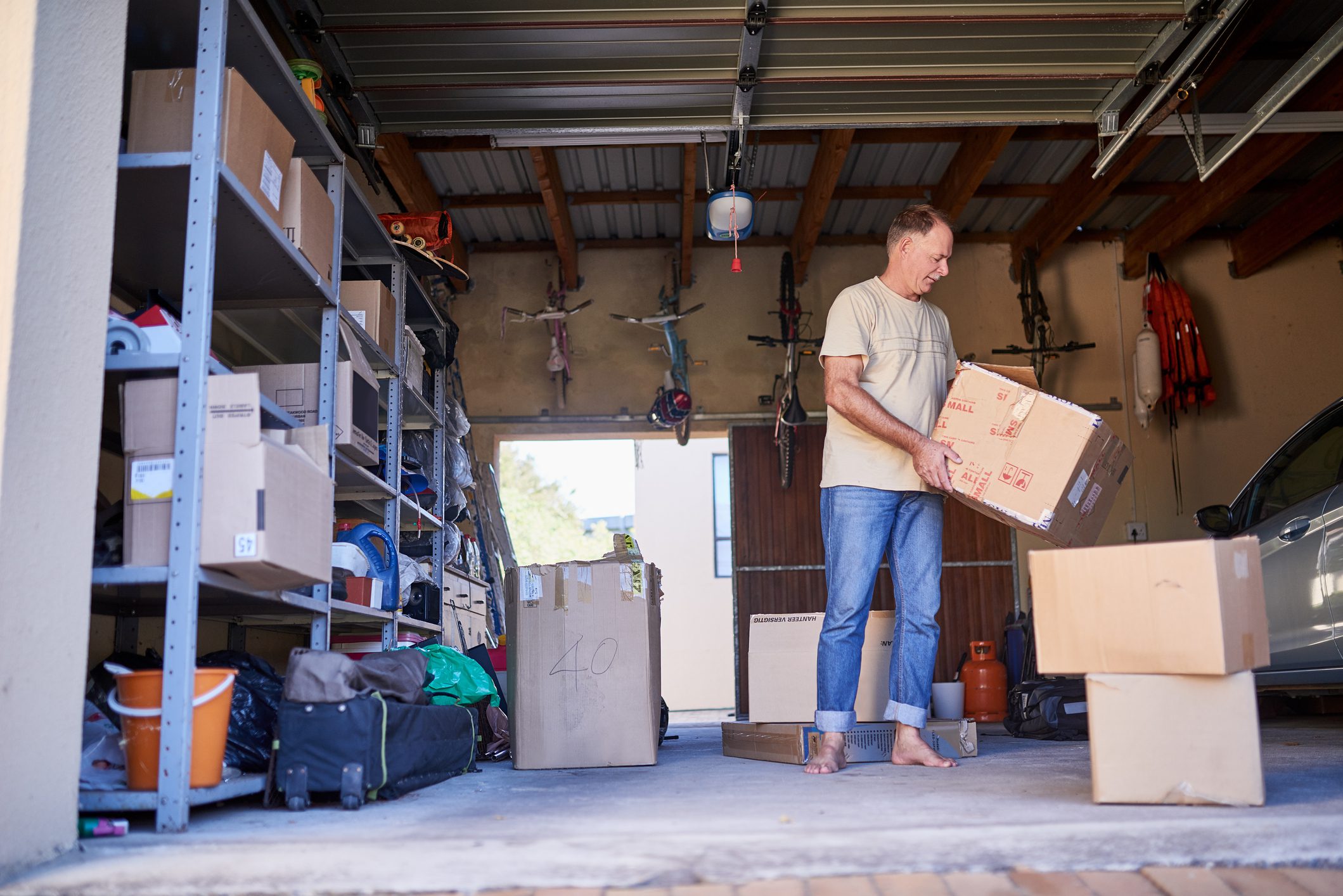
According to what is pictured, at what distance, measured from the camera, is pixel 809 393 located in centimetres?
807

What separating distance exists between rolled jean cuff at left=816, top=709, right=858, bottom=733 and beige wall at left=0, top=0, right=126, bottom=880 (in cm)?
200

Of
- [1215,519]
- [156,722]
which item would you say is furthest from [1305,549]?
[156,722]

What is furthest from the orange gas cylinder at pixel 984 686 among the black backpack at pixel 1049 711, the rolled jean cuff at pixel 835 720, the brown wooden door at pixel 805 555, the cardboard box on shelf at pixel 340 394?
the cardboard box on shelf at pixel 340 394

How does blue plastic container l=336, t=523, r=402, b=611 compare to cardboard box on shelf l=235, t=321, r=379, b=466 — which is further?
blue plastic container l=336, t=523, r=402, b=611

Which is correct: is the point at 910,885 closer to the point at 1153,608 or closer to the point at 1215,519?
the point at 1153,608

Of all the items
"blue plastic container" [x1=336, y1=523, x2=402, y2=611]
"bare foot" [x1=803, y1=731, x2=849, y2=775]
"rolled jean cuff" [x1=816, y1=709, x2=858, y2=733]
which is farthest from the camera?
"blue plastic container" [x1=336, y1=523, x2=402, y2=611]

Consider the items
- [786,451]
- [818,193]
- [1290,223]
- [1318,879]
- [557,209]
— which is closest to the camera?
[1318,879]

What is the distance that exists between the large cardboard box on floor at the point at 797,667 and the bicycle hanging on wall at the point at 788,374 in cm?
363

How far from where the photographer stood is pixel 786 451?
7773mm

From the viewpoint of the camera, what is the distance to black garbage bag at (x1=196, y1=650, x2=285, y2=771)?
282cm

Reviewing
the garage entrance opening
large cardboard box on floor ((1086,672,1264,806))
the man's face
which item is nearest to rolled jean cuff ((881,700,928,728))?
large cardboard box on floor ((1086,672,1264,806))

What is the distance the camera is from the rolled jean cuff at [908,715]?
10.9 feet

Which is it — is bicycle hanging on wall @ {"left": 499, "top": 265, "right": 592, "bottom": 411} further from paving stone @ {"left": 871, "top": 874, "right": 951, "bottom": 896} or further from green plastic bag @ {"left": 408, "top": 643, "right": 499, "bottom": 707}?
paving stone @ {"left": 871, "top": 874, "right": 951, "bottom": 896}

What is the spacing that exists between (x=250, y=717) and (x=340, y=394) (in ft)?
4.06
